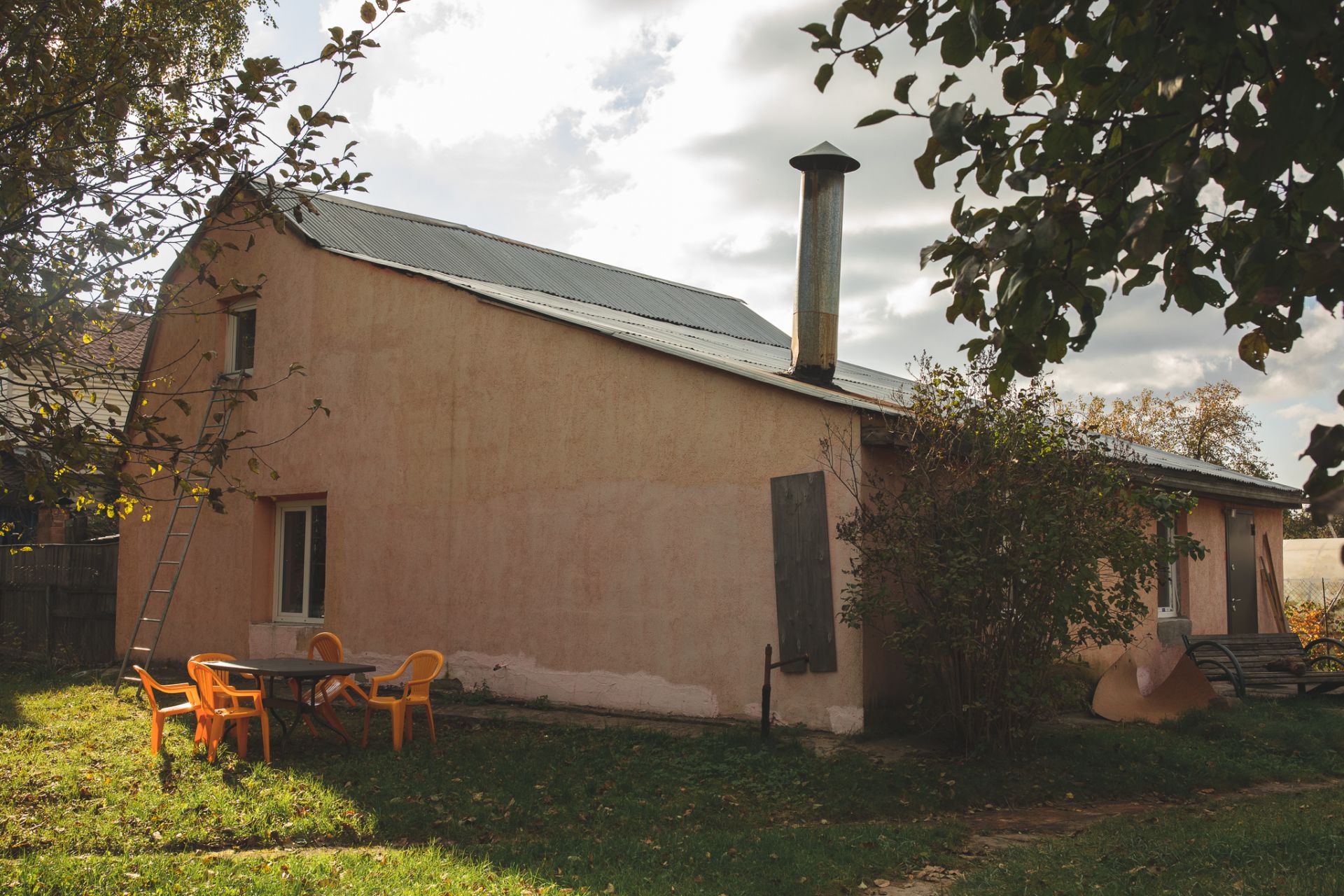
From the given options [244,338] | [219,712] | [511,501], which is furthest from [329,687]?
[244,338]

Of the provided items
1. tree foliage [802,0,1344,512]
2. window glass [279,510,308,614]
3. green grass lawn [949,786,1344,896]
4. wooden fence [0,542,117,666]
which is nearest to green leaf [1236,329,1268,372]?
tree foliage [802,0,1344,512]

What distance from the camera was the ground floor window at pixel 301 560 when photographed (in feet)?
46.6

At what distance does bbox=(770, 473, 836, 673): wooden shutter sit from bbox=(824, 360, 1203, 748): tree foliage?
42cm

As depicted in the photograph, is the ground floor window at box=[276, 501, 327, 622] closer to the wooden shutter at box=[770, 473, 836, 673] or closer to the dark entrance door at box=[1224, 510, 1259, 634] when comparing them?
the wooden shutter at box=[770, 473, 836, 673]

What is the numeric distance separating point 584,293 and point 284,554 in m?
5.89

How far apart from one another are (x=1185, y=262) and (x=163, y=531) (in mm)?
15361

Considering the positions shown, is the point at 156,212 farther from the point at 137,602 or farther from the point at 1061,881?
the point at 137,602

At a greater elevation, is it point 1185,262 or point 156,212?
point 156,212

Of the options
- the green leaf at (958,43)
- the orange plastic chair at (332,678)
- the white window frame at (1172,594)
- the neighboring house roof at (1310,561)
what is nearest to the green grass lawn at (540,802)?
the orange plastic chair at (332,678)

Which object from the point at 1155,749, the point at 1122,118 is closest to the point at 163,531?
the point at 1155,749

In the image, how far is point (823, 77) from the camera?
3.96 metres

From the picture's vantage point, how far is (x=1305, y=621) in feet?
62.3

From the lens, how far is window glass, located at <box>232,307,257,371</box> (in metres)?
15.6

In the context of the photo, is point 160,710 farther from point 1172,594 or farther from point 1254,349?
point 1172,594
